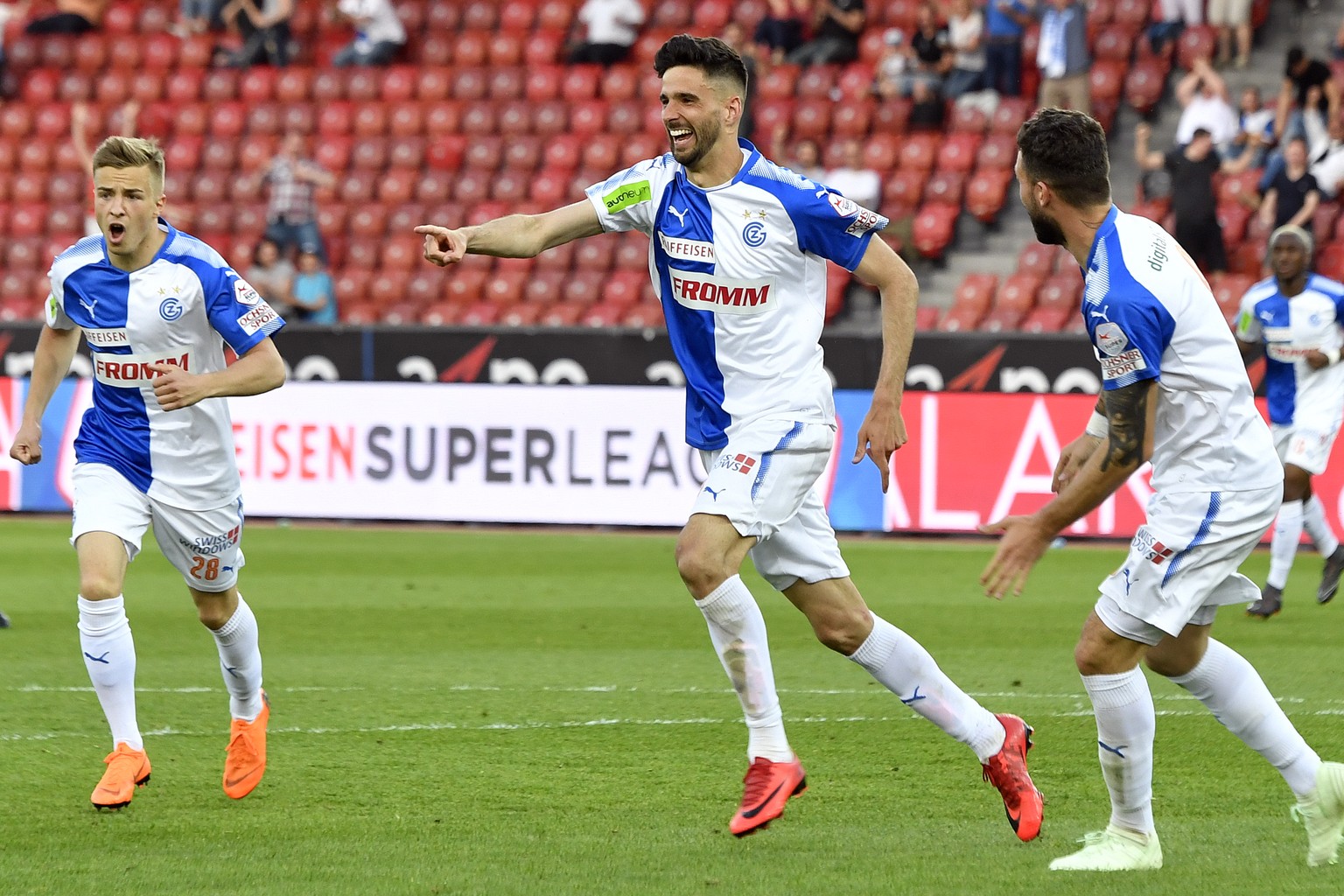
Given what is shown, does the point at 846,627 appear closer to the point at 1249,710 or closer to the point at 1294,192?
the point at 1249,710

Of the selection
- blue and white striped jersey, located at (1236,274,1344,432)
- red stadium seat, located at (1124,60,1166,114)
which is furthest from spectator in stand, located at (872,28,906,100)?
blue and white striped jersey, located at (1236,274,1344,432)

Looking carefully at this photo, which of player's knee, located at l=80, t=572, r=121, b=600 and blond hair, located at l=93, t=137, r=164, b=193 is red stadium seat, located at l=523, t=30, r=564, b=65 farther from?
player's knee, located at l=80, t=572, r=121, b=600

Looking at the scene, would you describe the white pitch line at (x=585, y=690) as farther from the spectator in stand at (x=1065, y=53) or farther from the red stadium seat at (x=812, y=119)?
the red stadium seat at (x=812, y=119)

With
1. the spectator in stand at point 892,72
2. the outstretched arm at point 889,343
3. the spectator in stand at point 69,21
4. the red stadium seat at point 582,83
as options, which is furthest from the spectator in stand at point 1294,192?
the spectator in stand at point 69,21

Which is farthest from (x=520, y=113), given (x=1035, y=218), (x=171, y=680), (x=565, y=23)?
(x=1035, y=218)

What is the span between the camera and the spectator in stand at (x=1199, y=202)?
16797 millimetres

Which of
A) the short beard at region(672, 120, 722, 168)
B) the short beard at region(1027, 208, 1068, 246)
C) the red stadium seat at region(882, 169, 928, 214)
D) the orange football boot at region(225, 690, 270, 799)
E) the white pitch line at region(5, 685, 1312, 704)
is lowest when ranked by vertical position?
the white pitch line at region(5, 685, 1312, 704)

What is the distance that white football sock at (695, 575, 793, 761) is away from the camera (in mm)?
5387

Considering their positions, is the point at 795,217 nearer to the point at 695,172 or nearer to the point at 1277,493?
the point at 695,172

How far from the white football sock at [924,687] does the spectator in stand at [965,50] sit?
1449 cm

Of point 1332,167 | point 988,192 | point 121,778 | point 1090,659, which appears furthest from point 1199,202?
point 121,778

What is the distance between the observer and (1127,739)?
16.2 feet

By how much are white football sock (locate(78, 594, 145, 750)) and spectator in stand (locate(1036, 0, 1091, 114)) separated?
45.0 feet

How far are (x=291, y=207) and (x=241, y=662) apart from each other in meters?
13.9
